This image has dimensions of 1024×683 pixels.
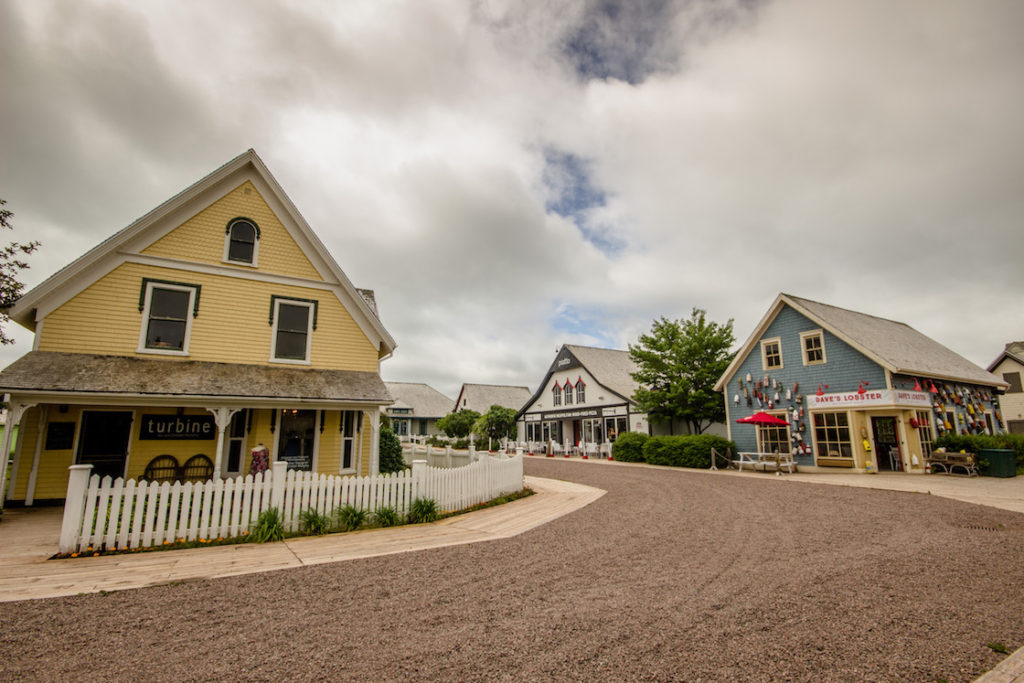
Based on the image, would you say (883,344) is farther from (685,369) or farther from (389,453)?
(389,453)

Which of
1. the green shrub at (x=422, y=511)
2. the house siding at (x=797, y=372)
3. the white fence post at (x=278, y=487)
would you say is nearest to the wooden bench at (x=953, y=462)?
the house siding at (x=797, y=372)

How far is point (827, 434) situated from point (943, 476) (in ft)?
12.6

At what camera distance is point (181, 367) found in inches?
470

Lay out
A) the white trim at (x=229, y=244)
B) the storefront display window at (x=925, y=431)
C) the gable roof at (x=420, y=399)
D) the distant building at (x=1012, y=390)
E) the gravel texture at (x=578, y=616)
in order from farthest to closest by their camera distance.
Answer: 1. the gable roof at (x=420, y=399)
2. the distant building at (x=1012, y=390)
3. the storefront display window at (x=925, y=431)
4. the white trim at (x=229, y=244)
5. the gravel texture at (x=578, y=616)

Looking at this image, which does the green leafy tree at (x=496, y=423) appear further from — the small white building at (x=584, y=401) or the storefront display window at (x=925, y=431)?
the storefront display window at (x=925, y=431)

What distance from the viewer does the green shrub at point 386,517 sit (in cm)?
945

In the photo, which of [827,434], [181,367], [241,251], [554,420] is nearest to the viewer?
[181,367]

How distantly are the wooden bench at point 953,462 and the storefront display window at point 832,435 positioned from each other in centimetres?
260

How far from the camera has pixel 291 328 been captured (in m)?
14.0

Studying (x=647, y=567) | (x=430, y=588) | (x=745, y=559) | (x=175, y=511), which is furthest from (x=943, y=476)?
(x=175, y=511)

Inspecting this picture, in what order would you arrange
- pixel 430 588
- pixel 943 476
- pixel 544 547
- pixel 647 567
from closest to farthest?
pixel 430 588 < pixel 647 567 < pixel 544 547 < pixel 943 476

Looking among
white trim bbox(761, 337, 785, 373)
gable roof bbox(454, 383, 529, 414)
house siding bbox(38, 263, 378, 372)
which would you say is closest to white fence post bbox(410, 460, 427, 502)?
house siding bbox(38, 263, 378, 372)

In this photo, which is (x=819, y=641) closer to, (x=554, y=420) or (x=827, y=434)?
(x=827, y=434)

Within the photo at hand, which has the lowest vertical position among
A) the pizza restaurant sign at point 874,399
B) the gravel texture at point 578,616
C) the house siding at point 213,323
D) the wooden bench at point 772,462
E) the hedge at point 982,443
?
the gravel texture at point 578,616
